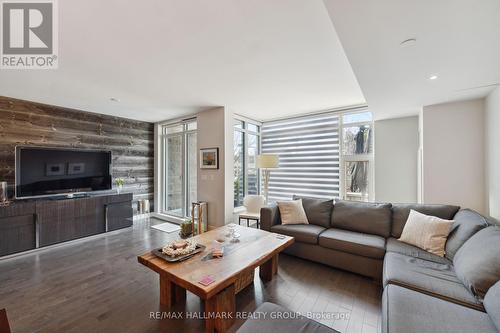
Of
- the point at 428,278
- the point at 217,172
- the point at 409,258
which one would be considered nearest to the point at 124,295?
the point at 217,172

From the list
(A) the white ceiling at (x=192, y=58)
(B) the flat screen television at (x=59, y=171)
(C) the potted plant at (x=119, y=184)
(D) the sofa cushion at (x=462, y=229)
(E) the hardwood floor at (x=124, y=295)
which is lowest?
(E) the hardwood floor at (x=124, y=295)

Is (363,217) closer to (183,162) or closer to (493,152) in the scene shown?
(493,152)

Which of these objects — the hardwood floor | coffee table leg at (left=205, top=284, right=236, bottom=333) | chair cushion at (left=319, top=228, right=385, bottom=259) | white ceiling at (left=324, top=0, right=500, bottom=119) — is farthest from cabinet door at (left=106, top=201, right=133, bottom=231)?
white ceiling at (left=324, top=0, right=500, bottom=119)

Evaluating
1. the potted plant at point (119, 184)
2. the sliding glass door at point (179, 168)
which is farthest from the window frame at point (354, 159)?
the potted plant at point (119, 184)

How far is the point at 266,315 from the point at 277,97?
3.18 metres

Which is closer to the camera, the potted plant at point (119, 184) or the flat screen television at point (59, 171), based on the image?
the flat screen television at point (59, 171)

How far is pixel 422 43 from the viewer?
157cm

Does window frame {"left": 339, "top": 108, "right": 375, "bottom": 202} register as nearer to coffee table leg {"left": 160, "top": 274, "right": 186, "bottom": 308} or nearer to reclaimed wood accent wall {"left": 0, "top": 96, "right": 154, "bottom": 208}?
coffee table leg {"left": 160, "top": 274, "right": 186, "bottom": 308}

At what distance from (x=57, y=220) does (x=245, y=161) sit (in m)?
3.68

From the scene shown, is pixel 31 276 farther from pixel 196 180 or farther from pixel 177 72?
pixel 177 72

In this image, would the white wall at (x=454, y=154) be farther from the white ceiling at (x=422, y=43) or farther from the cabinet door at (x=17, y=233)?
the cabinet door at (x=17, y=233)

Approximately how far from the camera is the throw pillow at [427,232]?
7.22ft

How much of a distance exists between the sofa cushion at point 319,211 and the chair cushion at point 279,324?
6.88 feet

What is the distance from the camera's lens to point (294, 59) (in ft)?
7.46
